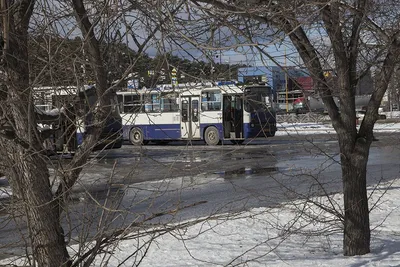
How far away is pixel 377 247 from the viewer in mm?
7363

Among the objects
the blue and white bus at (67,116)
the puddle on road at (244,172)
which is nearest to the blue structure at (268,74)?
the blue and white bus at (67,116)

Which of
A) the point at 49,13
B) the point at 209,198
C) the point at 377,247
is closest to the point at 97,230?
the point at 49,13

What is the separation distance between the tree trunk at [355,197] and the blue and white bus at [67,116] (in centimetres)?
382

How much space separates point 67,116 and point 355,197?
14.1 feet

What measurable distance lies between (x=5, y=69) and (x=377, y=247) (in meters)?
5.39

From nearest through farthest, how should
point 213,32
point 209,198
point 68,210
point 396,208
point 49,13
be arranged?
point 68,210
point 49,13
point 213,32
point 396,208
point 209,198

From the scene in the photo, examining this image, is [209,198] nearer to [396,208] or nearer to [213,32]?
[396,208]

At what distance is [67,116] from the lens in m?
3.74

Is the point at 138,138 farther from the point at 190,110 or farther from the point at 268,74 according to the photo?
the point at 268,74

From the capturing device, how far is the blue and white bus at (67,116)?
3.73m

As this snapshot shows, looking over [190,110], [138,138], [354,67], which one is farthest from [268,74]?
[138,138]

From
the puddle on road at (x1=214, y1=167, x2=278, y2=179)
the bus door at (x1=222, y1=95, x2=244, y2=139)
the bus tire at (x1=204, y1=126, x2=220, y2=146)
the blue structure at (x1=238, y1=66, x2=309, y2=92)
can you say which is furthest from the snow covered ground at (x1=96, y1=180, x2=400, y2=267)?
the bus tire at (x1=204, y1=126, x2=220, y2=146)

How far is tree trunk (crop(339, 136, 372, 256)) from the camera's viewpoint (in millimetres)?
6926

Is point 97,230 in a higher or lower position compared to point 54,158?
lower
